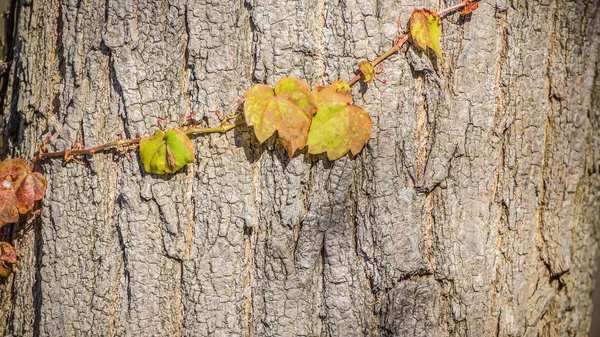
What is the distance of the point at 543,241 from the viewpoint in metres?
1.73

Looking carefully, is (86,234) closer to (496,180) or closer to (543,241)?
(496,180)

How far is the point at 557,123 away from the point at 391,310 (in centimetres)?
88

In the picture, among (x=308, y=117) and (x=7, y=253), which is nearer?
(x=308, y=117)

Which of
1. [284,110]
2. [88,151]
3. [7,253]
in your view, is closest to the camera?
[284,110]

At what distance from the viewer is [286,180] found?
149cm

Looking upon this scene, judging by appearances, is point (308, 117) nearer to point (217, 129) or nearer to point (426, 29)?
point (217, 129)

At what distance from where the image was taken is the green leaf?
4.74 ft

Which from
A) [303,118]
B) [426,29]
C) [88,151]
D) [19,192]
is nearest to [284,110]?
[303,118]

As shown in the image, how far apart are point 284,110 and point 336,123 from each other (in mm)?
163

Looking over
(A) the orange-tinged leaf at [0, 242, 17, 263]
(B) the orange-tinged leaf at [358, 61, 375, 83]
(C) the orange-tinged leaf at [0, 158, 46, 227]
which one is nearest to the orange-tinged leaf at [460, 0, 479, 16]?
(B) the orange-tinged leaf at [358, 61, 375, 83]

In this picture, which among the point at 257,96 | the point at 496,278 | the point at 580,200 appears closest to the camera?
the point at 257,96

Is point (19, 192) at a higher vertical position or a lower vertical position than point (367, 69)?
lower

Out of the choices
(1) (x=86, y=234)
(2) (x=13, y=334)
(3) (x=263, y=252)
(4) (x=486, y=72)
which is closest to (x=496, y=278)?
(4) (x=486, y=72)

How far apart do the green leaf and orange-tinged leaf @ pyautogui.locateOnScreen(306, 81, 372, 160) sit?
1.22 ft
